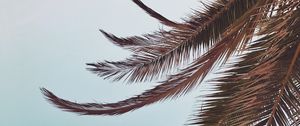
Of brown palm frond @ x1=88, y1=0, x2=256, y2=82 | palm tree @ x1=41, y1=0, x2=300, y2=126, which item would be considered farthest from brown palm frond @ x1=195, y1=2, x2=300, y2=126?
brown palm frond @ x1=88, y1=0, x2=256, y2=82

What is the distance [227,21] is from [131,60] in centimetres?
127

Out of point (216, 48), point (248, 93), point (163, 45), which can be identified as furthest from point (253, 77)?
point (163, 45)

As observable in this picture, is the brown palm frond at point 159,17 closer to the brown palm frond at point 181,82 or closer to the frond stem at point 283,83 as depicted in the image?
the brown palm frond at point 181,82

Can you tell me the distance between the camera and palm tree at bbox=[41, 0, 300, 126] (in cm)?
582

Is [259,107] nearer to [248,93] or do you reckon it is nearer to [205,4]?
[248,93]

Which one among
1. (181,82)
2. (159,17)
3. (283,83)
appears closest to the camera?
(283,83)

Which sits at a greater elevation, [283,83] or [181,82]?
[181,82]

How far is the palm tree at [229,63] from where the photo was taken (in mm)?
5824

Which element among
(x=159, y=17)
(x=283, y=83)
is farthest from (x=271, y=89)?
(x=159, y=17)

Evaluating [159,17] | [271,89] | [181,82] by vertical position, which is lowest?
[271,89]

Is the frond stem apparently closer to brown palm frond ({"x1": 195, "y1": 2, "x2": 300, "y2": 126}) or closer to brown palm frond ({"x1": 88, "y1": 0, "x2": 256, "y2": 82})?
brown palm frond ({"x1": 195, "y1": 2, "x2": 300, "y2": 126})

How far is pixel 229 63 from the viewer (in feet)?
21.6

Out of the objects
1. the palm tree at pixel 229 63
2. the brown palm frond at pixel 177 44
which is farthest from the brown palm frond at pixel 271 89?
the brown palm frond at pixel 177 44

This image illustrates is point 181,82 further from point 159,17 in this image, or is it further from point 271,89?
point 271,89
